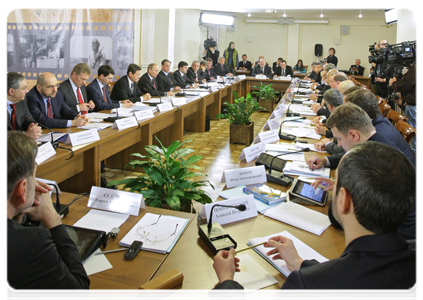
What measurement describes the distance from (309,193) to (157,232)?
2.51ft

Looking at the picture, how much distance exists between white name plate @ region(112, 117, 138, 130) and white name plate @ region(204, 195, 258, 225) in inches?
74.6

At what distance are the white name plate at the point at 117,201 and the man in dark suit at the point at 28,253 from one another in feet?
Result: 1.75

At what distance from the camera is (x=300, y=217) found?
1591 millimetres

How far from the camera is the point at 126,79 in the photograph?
16.8 ft

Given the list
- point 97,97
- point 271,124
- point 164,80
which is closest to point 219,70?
point 164,80

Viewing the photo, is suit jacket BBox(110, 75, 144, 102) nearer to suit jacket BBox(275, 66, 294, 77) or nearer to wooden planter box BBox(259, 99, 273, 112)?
wooden planter box BBox(259, 99, 273, 112)

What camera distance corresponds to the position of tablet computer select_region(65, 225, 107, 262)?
1287 millimetres

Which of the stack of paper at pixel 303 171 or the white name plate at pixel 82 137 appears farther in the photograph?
the white name plate at pixel 82 137

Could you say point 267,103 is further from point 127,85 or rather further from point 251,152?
point 251,152

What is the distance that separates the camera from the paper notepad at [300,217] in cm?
151

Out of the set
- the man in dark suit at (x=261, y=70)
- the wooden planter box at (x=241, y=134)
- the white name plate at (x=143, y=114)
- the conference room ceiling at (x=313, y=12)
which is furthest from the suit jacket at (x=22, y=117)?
the conference room ceiling at (x=313, y=12)

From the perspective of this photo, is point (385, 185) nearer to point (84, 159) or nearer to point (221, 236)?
point (221, 236)

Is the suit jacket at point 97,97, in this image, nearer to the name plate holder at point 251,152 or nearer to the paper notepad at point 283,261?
the name plate holder at point 251,152
